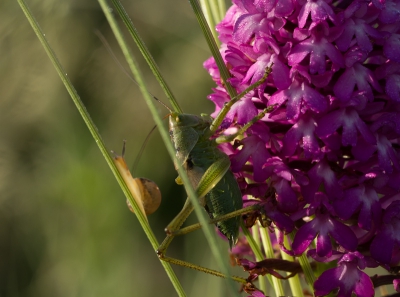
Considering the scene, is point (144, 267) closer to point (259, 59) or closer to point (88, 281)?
point (88, 281)

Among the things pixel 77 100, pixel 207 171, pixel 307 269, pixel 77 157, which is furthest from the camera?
pixel 77 157

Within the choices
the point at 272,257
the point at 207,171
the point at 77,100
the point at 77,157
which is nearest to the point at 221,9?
the point at 207,171

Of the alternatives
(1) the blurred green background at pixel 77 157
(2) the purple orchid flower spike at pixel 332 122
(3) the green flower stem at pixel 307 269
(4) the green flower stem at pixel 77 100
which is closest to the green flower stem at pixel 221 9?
(2) the purple orchid flower spike at pixel 332 122

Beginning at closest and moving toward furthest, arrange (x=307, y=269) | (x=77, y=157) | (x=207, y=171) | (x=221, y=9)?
(x=307, y=269), (x=207, y=171), (x=221, y=9), (x=77, y=157)

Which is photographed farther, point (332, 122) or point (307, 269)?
point (307, 269)

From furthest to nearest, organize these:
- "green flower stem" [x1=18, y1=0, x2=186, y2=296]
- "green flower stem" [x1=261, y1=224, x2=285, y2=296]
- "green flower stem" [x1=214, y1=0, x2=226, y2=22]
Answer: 1. "green flower stem" [x1=214, y1=0, x2=226, y2=22]
2. "green flower stem" [x1=261, y1=224, x2=285, y2=296]
3. "green flower stem" [x1=18, y1=0, x2=186, y2=296]

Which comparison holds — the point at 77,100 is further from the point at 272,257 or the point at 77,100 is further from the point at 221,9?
the point at 272,257

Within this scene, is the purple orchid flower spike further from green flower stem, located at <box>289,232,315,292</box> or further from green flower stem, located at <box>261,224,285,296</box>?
green flower stem, located at <box>261,224,285,296</box>

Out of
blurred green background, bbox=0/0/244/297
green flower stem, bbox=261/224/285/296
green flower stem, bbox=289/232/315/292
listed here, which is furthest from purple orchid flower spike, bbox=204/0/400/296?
blurred green background, bbox=0/0/244/297

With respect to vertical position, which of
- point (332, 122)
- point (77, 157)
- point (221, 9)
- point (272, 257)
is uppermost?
point (221, 9)

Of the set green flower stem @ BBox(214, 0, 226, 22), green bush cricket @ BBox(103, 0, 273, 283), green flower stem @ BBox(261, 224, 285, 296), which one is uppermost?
green flower stem @ BBox(214, 0, 226, 22)
